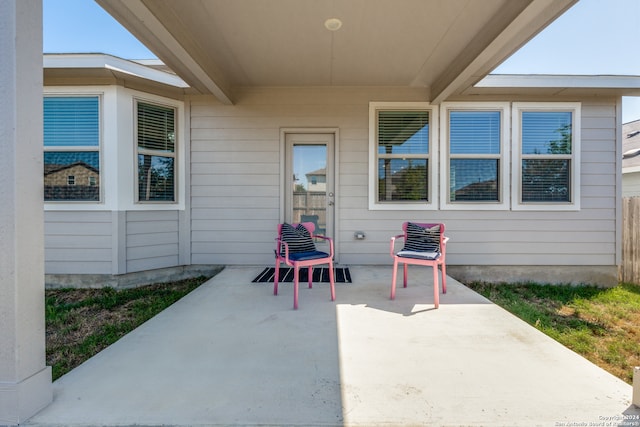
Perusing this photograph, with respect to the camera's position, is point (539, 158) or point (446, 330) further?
point (539, 158)

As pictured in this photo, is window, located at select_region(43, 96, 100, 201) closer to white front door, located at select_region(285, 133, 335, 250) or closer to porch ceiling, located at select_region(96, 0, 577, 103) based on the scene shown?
porch ceiling, located at select_region(96, 0, 577, 103)

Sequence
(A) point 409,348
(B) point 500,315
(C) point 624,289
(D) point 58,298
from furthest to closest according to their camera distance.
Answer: (C) point 624,289, (D) point 58,298, (B) point 500,315, (A) point 409,348

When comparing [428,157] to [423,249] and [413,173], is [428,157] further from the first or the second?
[423,249]

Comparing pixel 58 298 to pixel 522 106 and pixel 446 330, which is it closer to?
pixel 446 330

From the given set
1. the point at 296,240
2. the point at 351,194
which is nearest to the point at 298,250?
the point at 296,240

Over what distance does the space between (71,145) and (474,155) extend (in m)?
5.49

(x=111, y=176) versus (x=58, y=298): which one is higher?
(x=111, y=176)

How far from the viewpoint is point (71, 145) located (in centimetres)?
362

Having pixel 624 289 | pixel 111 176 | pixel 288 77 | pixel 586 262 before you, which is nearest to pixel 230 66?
pixel 288 77

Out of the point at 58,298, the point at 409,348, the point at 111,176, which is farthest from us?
the point at 111,176

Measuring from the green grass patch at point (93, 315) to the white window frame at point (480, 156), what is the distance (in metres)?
3.82

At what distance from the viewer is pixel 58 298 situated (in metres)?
3.40

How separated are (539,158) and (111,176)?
5952 millimetres

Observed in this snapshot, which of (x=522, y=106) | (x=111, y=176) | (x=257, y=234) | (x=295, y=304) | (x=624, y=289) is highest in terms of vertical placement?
(x=522, y=106)
